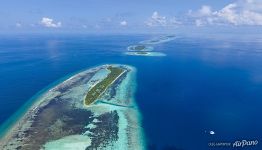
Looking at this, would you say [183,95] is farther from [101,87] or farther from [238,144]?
[238,144]

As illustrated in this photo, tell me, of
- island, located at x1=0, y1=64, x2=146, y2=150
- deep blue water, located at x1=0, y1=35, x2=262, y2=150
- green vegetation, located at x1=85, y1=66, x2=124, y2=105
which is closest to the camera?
island, located at x1=0, y1=64, x2=146, y2=150

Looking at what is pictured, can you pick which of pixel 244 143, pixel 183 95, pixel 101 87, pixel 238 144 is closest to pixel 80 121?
pixel 101 87

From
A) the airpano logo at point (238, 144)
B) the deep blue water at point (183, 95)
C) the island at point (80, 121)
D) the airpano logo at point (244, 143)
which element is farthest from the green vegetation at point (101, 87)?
the airpano logo at point (244, 143)

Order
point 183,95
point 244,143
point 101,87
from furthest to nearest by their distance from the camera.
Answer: point 101,87 < point 183,95 < point 244,143

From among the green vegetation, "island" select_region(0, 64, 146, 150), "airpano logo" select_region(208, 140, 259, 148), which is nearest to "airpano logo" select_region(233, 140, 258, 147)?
"airpano logo" select_region(208, 140, 259, 148)

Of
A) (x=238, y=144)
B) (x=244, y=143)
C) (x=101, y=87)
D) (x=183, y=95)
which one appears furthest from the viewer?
(x=101, y=87)

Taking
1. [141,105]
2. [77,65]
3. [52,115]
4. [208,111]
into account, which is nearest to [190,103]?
[208,111]

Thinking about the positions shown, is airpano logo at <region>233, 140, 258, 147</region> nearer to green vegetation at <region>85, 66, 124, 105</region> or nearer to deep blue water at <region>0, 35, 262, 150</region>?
deep blue water at <region>0, 35, 262, 150</region>

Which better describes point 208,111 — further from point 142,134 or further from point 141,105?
point 142,134

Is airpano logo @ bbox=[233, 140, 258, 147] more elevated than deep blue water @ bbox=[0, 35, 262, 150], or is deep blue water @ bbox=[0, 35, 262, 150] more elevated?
deep blue water @ bbox=[0, 35, 262, 150]
